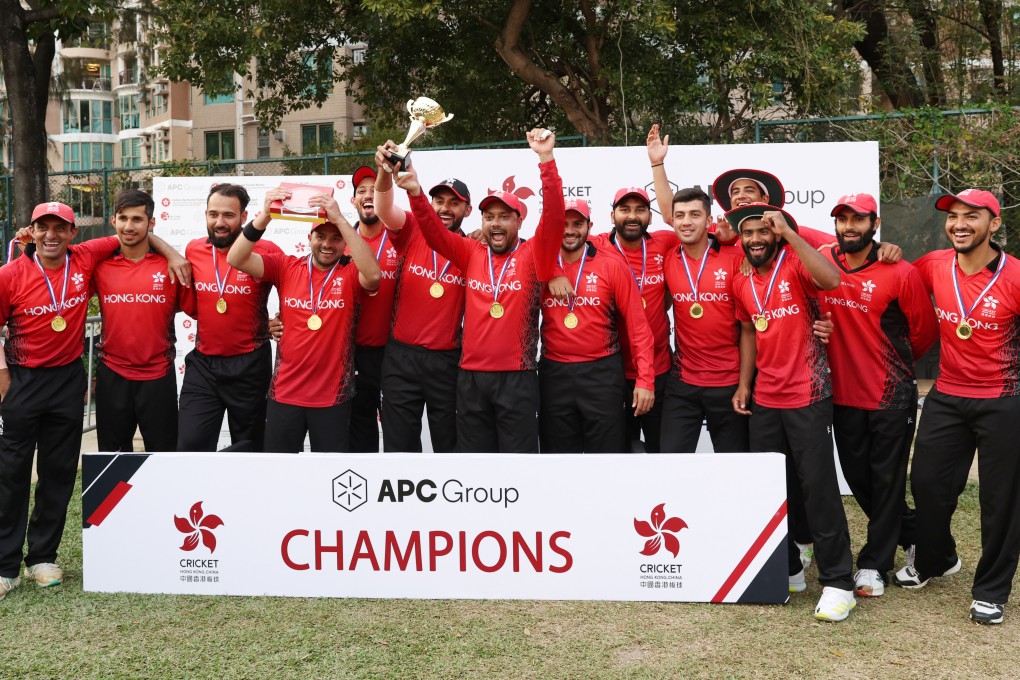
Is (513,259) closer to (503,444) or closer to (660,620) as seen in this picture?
(503,444)

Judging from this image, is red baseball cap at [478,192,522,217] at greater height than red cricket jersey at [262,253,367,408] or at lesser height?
greater

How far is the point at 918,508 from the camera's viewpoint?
16.4 feet

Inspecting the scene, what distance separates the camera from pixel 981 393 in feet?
15.3

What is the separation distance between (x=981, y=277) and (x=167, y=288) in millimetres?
4211

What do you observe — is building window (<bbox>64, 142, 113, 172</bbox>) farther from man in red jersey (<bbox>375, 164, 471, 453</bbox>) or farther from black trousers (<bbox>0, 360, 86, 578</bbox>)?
man in red jersey (<bbox>375, 164, 471, 453</bbox>)

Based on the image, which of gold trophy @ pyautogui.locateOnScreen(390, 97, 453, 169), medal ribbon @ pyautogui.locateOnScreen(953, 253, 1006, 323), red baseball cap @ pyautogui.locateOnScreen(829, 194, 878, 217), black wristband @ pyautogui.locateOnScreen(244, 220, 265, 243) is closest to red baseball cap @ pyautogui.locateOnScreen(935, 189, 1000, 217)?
medal ribbon @ pyautogui.locateOnScreen(953, 253, 1006, 323)

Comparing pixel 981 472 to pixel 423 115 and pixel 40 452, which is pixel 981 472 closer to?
pixel 423 115

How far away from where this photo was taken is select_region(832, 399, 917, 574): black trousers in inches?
197

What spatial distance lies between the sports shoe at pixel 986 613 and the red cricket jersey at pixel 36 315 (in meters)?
4.63

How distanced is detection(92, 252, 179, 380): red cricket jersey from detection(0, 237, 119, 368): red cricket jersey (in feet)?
0.65

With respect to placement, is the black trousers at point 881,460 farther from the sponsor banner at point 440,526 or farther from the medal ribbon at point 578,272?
the medal ribbon at point 578,272

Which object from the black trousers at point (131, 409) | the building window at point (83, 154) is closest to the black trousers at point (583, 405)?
the black trousers at point (131, 409)

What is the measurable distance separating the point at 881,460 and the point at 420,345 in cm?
245

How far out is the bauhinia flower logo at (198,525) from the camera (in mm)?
4918
